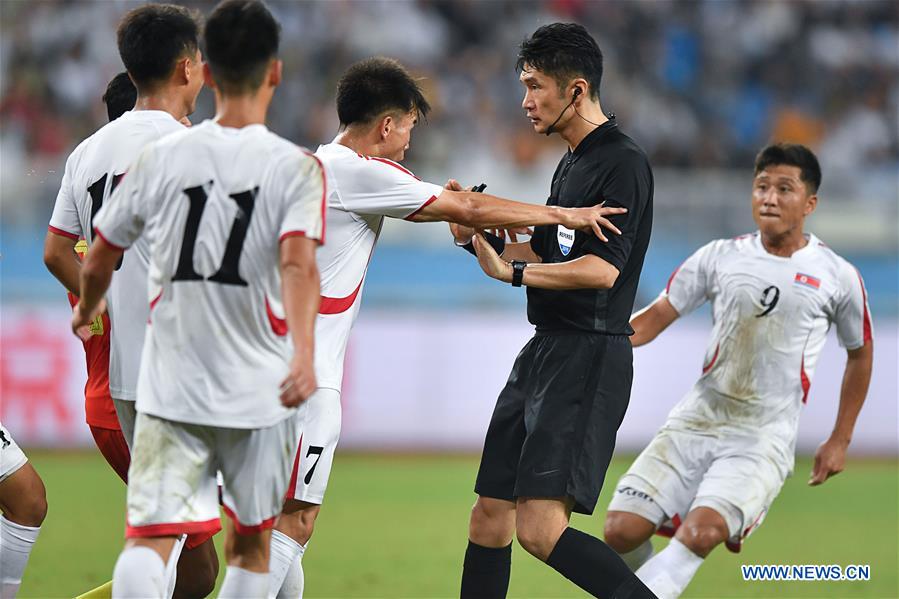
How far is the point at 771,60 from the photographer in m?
17.8

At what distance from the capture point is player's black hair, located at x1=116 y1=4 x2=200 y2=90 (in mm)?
5035

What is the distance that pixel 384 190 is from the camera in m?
5.10

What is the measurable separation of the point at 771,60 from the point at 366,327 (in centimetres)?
842

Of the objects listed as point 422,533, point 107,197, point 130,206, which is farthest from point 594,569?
point 422,533

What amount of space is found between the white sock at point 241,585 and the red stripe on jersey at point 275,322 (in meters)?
0.86

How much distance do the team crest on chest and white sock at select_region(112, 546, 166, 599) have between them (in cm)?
223

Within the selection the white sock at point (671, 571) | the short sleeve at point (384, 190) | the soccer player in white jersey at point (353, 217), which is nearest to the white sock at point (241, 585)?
the soccer player in white jersey at point (353, 217)

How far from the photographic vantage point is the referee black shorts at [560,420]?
5102 mm

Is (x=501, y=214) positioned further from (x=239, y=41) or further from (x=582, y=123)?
(x=239, y=41)

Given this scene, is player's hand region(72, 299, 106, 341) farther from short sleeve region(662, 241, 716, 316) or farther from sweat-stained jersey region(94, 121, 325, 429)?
short sleeve region(662, 241, 716, 316)

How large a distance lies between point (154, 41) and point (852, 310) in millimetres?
3864

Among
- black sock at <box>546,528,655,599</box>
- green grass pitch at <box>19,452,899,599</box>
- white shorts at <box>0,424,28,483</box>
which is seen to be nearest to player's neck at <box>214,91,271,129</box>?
white shorts at <box>0,424,28,483</box>

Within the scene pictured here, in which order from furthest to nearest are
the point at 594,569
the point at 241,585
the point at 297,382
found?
the point at 594,569, the point at 241,585, the point at 297,382

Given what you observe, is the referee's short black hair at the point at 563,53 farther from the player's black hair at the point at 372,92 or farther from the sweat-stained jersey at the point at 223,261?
the sweat-stained jersey at the point at 223,261
